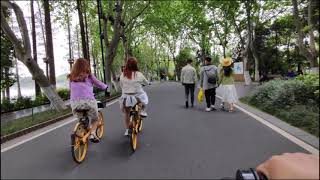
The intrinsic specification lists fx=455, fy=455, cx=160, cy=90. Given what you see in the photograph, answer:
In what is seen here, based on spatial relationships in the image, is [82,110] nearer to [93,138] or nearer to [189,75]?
[93,138]

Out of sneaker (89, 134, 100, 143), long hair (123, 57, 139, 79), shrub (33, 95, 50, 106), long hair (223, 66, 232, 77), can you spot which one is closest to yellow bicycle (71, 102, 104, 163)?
sneaker (89, 134, 100, 143)

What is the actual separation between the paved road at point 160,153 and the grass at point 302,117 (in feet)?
2.45

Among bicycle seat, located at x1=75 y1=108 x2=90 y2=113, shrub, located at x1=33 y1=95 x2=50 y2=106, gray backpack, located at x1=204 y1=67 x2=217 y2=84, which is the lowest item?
shrub, located at x1=33 y1=95 x2=50 y2=106

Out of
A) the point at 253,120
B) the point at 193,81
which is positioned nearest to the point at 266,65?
the point at 193,81

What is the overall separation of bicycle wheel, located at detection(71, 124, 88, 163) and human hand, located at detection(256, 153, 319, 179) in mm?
3696

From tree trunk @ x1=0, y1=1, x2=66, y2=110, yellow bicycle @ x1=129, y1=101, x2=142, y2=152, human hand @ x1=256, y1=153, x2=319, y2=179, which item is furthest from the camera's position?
tree trunk @ x1=0, y1=1, x2=66, y2=110

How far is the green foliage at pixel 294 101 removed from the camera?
11164mm

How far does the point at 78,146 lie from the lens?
7387mm

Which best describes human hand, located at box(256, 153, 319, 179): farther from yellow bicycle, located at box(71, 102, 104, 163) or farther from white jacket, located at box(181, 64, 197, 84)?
white jacket, located at box(181, 64, 197, 84)

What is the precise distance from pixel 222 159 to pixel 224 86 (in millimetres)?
8594

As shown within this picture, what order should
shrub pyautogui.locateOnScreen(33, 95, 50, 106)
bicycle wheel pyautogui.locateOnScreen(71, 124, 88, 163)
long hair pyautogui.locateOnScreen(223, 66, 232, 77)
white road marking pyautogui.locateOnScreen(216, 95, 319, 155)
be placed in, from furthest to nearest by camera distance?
shrub pyautogui.locateOnScreen(33, 95, 50, 106)
long hair pyautogui.locateOnScreen(223, 66, 232, 77)
white road marking pyautogui.locateOnScreen(216, 95, 319, 155)
bicycle wheel pyautogui.locateOnScreen(71, 124, 88, 163)

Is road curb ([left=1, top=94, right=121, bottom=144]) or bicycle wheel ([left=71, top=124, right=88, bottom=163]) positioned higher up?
bicycle wheel ([left=71, top=124, right=88, bottom=163])

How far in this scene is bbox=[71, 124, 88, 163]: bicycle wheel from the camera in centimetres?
711

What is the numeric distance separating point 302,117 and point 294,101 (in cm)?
260
